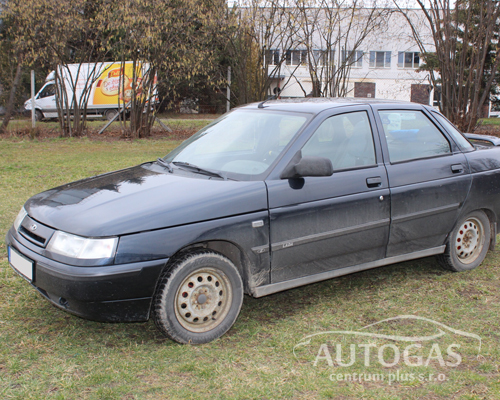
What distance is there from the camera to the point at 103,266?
129 inches

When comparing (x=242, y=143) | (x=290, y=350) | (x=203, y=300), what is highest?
(x=242, y=143)

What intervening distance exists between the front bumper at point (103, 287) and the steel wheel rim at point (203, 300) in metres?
0.23

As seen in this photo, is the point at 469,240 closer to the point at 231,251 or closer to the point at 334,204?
the point at 334,204

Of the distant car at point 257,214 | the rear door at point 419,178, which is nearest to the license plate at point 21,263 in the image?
the distant car at point 257,214

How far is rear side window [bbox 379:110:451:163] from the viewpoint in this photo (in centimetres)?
459

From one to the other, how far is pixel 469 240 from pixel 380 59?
168ft

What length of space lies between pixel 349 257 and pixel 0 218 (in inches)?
185

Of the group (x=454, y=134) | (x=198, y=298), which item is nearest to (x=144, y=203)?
(x=198, y=298)

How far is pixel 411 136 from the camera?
15.6 ft

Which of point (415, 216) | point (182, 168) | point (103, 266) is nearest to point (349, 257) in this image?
point (415, 216)

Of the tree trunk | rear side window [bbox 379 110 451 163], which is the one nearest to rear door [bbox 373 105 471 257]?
rear side window [bbox 379 110 451 163]

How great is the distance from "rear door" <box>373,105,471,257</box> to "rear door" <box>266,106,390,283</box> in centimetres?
14

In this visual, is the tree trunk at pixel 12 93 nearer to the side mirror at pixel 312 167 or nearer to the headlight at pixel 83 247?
the headlight at pixel 83 247

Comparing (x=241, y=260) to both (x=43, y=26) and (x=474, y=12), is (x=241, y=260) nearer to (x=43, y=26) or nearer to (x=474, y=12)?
(x=474, y=12)
